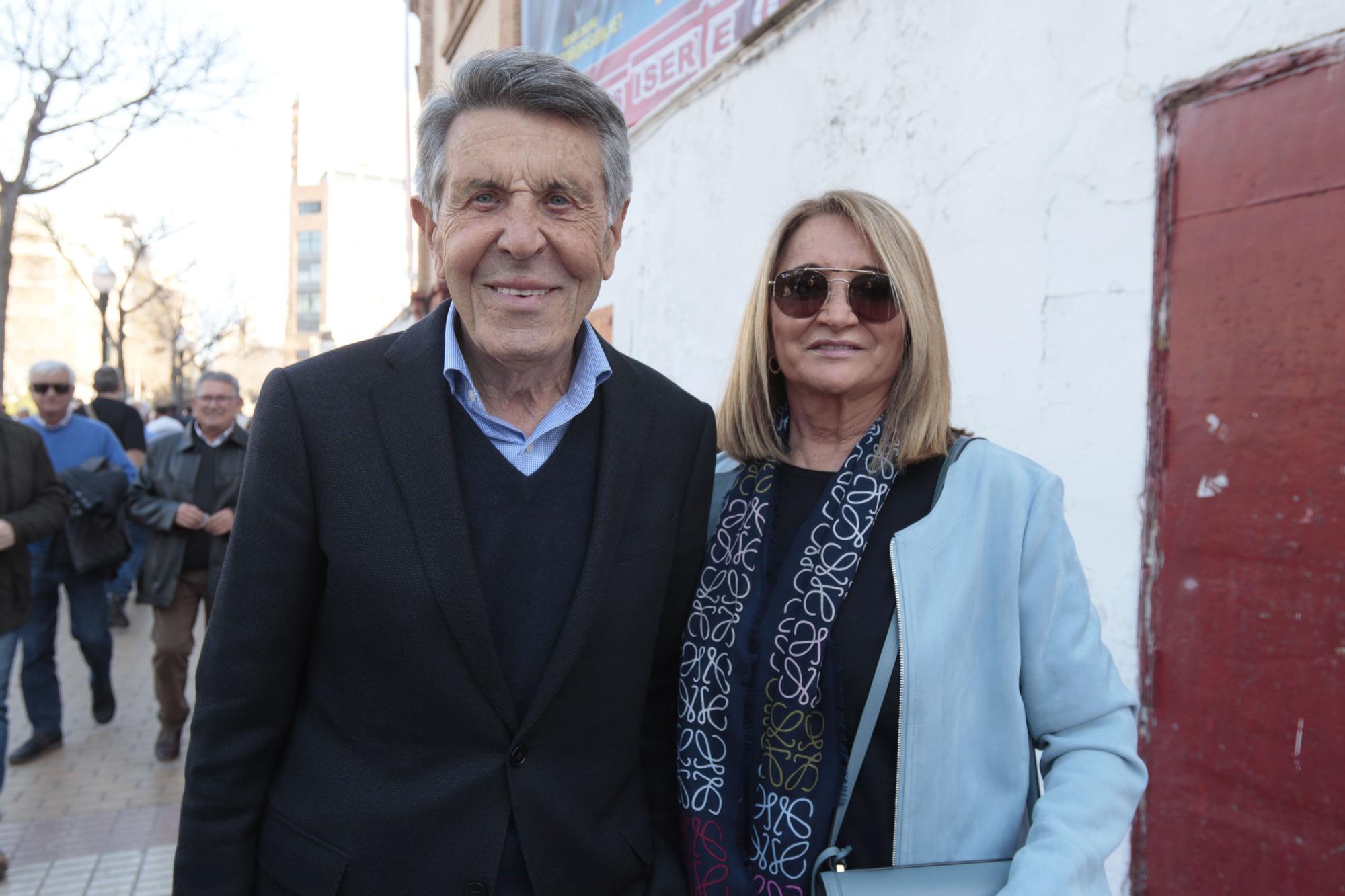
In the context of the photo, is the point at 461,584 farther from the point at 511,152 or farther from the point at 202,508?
the point at 202,508

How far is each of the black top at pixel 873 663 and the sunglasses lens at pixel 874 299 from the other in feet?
1.02

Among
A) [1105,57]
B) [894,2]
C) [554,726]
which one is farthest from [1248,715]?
[894,2]

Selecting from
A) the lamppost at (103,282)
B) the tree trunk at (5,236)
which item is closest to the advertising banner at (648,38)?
the tree trunk at (5,236)

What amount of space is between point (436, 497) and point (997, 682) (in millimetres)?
986

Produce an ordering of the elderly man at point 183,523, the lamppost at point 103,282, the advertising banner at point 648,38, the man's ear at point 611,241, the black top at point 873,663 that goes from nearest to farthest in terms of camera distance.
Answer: the black top at point 873,663, the man's ear at point 611,241, the elderly man at point 183,523, the advertising banner at point 648,38, the lamppost at point 103,282

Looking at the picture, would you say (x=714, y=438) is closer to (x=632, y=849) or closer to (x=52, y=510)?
(x=632, y=849)

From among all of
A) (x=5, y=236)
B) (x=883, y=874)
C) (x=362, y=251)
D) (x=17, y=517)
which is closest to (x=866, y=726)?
(x=883, y=874)

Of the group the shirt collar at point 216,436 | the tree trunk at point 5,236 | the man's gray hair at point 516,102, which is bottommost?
the shirt collar at point 216,436

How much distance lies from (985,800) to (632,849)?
627mm

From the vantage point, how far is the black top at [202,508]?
Result: 4562mm

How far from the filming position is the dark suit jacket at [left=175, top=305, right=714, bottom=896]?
1.43 metres

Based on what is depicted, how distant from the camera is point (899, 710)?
147cm

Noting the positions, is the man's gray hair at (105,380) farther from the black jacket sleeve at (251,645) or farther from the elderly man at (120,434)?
the black jacket sleeve at (251,645)

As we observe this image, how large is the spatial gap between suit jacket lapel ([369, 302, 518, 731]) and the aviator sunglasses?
72 centimetres
